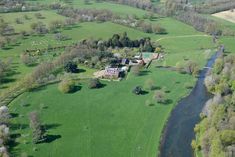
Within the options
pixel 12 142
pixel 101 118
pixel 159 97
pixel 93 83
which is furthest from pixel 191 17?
pixel 12 142

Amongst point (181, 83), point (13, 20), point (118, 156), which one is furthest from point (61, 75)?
point (13, 20)

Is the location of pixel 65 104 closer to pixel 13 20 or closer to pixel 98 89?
pixel 98 89

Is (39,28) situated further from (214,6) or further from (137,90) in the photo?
(214,6)

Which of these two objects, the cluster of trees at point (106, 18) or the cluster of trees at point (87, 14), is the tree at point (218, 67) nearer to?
the cluster of trees at point (106, 18)

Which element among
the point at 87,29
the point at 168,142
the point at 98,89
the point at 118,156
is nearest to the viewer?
the point at 118,156

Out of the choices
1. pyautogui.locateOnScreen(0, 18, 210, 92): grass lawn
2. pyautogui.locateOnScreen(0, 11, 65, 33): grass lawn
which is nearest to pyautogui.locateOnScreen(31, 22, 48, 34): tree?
pyautogui.locateOnScreen(0, 11, 65, 33): grass lawn

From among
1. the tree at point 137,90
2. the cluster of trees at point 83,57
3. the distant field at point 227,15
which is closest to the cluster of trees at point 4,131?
the cluster of trees at point 83,57

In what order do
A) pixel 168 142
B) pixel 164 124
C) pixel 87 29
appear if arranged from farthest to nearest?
1. pixel 87 29
2. pixel 164 124
3. pixel 168 142
